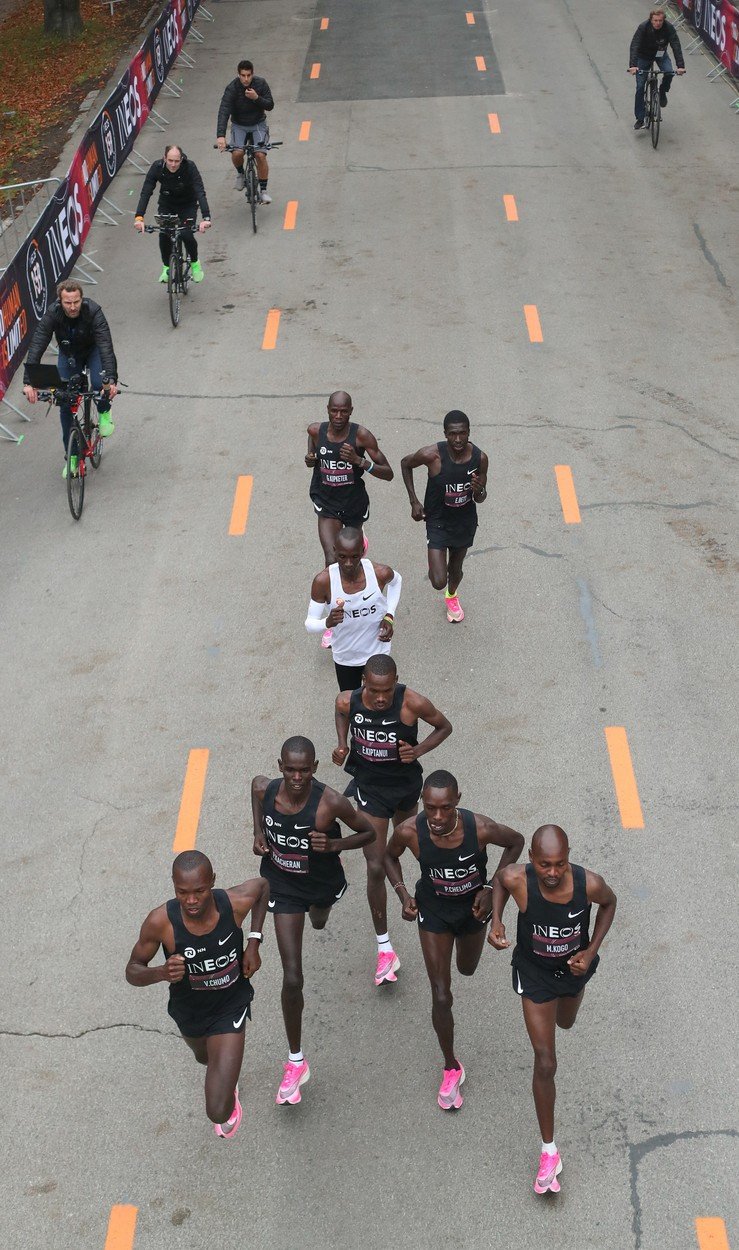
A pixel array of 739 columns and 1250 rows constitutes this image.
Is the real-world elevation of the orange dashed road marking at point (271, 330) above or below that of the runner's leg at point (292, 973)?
below

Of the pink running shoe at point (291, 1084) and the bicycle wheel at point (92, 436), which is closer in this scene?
the pink running shoe at point (291, 1084)

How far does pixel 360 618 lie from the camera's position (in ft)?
30.2

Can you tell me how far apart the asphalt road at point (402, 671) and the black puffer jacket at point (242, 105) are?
1.47 m

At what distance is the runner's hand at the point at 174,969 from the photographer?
6426 millimetres

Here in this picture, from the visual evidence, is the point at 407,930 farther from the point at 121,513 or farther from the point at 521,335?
the point at 521,335

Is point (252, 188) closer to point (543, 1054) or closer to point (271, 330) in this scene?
point (271, 330)

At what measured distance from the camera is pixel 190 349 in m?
16.8

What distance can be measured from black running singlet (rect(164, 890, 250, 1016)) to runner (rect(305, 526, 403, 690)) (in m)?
2.85

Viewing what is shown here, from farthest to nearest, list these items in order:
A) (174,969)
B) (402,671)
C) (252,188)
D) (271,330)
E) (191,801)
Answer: (252,188) → (271,330) → (402,671) → (191,801) → (174,969)

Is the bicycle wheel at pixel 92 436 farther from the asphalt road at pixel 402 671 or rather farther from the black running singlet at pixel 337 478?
the black running singlet at pixel 337 478

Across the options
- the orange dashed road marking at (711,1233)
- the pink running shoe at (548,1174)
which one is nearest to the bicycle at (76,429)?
the pink running shoe at (548,1174)

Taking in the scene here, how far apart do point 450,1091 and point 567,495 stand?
745cm

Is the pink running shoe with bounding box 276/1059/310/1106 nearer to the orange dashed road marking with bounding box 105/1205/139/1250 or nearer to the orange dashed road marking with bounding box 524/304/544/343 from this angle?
the orange dashed road marking with bounding box 105/1205/139/1250

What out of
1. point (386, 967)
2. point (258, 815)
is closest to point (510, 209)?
point (386, 967)
